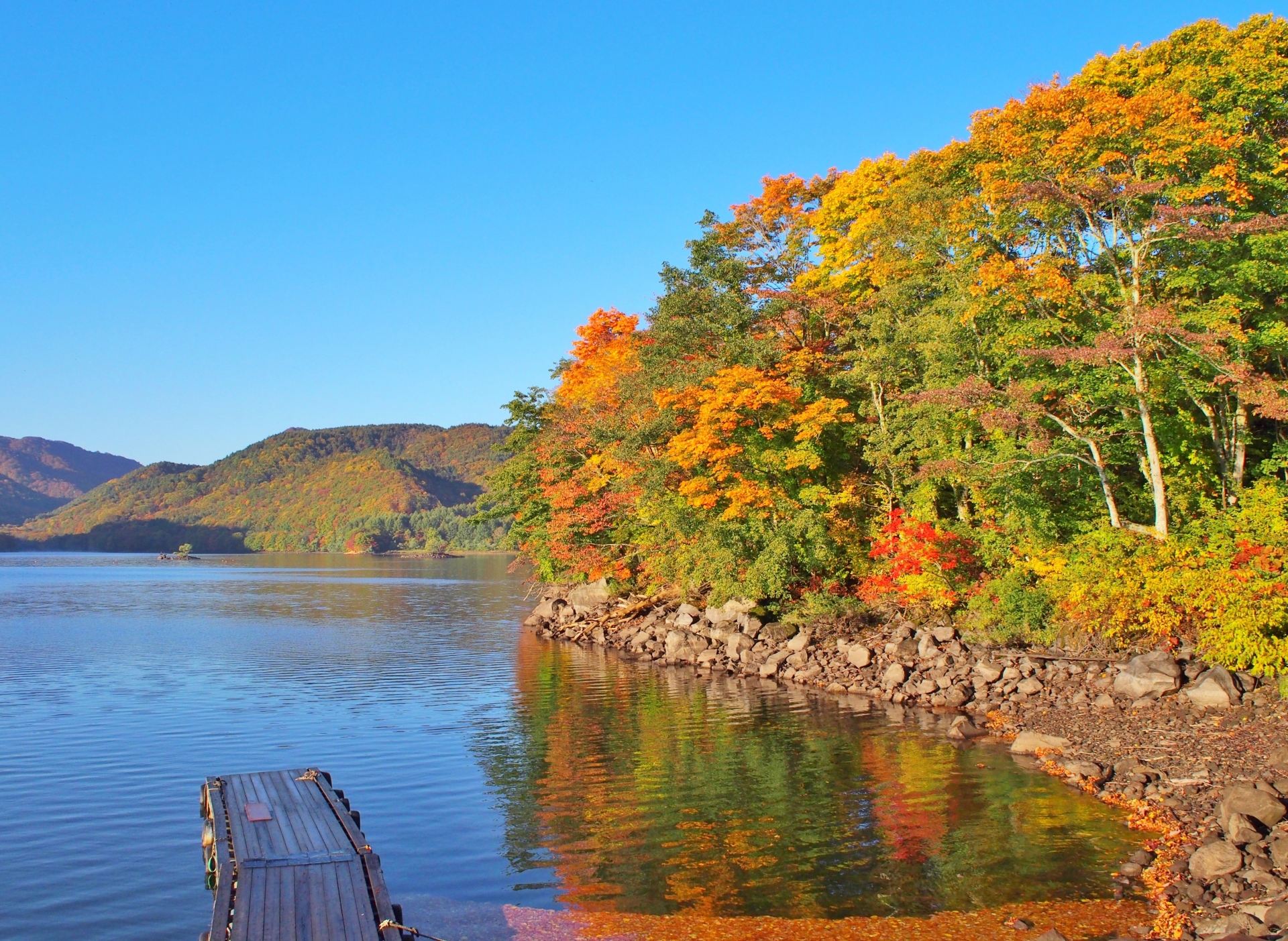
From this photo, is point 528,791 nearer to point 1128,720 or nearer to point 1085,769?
point 1085,769

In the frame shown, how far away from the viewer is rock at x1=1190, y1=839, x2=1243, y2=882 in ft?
34.9

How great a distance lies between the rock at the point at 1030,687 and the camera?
67.6ft

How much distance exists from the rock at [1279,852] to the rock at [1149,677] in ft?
25.6

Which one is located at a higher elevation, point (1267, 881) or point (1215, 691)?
point (1215, 691)

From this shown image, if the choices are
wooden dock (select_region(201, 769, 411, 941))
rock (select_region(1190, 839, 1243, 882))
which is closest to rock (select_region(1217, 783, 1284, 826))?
rock (select_region(1190, 839, 1243, 882))

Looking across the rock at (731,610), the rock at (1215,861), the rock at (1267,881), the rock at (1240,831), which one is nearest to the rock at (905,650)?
the rock at (731,610)

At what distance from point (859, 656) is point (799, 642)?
289cm

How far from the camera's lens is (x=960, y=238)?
25797 mm

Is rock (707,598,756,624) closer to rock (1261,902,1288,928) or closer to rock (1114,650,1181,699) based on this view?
rock (1114,650,1181,699)

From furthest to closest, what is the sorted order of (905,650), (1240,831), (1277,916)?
(905,650) < (1240,831) < (1277,916)

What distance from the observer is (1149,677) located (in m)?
18.3

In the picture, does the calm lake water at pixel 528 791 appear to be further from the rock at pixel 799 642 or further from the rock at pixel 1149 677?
the rock at pixel 1149 677

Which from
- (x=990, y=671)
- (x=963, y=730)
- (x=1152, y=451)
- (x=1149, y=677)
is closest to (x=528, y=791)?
(x=963, y=730)

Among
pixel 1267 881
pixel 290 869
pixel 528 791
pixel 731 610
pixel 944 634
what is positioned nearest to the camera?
pixel 290 869
